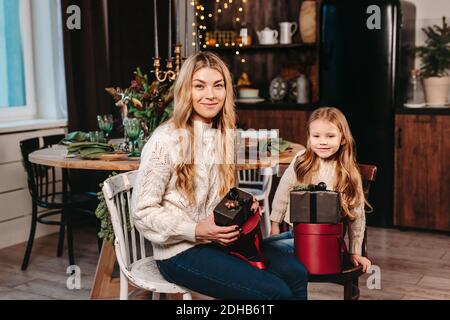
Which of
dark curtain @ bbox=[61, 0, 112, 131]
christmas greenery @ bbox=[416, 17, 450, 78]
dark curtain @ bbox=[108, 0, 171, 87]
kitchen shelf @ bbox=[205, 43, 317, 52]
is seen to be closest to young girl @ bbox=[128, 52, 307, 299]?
dark curtain @ bbox=[61, 0, 112, 131]

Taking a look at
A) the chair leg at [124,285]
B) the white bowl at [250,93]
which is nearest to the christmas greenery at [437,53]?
the white bowl at [250,93]

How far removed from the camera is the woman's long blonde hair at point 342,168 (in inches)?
83.0

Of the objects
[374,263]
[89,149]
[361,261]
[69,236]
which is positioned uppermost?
[89,149]

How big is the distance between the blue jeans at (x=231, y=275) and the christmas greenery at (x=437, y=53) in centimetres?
297

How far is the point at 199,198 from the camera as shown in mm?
1944

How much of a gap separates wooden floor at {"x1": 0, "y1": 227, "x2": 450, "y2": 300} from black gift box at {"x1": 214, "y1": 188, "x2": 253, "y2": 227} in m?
1.41

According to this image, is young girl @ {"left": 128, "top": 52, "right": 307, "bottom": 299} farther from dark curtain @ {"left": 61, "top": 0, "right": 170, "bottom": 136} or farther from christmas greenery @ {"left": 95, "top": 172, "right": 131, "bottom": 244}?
dark curtain @ {"left": 61, "top": 0, "right": 170, "bottom": 136}

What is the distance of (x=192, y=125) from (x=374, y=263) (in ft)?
6.63

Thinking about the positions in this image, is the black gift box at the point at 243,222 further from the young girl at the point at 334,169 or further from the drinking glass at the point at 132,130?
the drinking glass at the point at 132,130

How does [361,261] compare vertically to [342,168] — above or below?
below

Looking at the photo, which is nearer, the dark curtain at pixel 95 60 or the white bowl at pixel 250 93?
the dark curtain at pixel 95 60

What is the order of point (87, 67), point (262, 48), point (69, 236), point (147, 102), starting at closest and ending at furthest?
point (147, 102)
point (69, 236)
point (87, 67)
point (262, 48)

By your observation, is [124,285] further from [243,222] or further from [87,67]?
[87,67]

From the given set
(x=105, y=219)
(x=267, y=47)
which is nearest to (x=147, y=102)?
(x=105, y=219)
